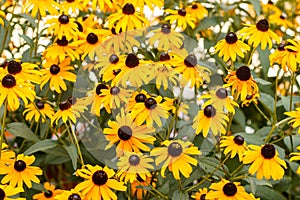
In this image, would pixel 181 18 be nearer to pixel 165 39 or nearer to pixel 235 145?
pixel 165 39

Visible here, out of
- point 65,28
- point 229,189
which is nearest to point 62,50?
point 65,28

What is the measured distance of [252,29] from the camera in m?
1.46

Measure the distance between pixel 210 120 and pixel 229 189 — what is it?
0.15 m

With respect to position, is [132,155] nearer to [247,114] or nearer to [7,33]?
[7,33]

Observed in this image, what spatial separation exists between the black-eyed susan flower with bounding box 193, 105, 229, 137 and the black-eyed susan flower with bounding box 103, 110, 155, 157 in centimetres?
11

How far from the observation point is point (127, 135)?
1.23 meters

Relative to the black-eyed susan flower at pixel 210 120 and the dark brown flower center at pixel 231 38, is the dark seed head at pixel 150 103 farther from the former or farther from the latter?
the dark brown flower center at pixel 231 38

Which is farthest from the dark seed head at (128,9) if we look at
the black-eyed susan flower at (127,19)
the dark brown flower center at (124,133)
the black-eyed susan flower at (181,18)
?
the dark brown flower center at (124,133)

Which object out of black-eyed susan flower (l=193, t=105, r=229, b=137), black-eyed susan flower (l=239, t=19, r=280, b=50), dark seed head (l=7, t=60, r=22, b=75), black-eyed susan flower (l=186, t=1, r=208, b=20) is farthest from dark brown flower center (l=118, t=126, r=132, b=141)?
black-eyed susan flower (l=186, t=1, r=208, b=20)

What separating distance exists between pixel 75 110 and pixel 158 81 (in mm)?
190

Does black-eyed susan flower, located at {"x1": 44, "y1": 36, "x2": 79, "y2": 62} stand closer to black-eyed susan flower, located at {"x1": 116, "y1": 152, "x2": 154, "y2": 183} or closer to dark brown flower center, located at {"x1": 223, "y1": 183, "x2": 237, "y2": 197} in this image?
black-eyed susan flower, located at {"x1": 116, "y1": 152, "x2": 154, "y2": 183}

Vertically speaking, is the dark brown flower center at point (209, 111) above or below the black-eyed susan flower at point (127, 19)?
below

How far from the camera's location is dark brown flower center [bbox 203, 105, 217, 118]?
4.16 ft

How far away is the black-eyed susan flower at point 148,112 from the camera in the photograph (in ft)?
4.06
